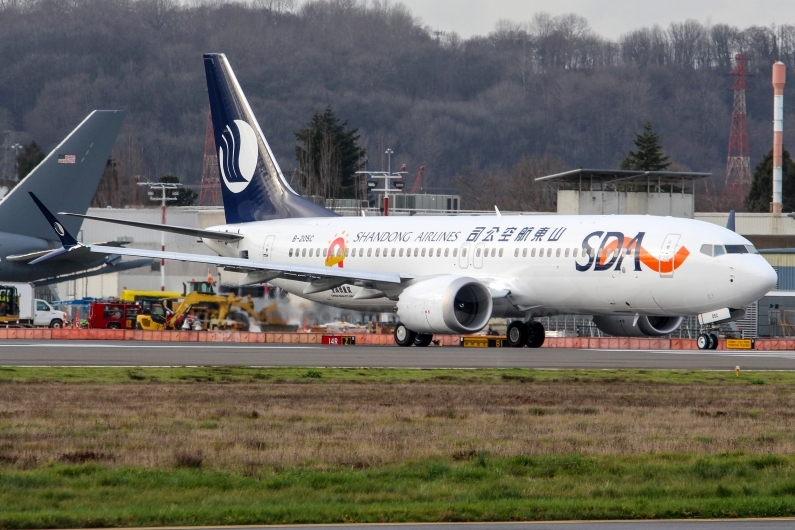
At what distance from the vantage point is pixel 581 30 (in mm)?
198625

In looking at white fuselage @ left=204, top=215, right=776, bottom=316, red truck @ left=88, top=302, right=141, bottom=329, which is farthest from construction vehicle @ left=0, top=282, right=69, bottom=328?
white fuselage @ left=204, top=215, right=776, bottom=316

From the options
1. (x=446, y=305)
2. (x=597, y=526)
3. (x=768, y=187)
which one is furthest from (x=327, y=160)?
(x=597, y=526)

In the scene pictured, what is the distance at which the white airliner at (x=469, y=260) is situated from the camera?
35.8m

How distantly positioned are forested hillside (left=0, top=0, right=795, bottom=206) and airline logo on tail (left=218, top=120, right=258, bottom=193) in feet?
389

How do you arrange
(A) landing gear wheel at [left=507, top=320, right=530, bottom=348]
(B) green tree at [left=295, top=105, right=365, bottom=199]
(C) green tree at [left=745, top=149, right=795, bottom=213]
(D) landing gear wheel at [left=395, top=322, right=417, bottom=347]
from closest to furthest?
(A) landing gear wheel at [left=507, top=320, right=530, bottom=348] < (D) landing gear wheel at [left=395, top=322, right=417, bottom=347] < (B) green tree at [left=295, top=105, right=365, bottom=199] < (C) green tree at [left=745, top=149, right=795, bottom=213]

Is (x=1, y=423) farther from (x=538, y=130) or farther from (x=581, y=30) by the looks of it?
(x=581, y=30)

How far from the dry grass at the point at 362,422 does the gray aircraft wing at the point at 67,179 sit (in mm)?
25956

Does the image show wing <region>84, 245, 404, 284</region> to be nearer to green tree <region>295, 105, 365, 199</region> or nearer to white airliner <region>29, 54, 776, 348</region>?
white airliner <region>29, 54, 776, 348</region>

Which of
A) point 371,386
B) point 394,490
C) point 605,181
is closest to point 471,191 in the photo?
point 605,181

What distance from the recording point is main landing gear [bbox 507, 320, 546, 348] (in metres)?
39.4

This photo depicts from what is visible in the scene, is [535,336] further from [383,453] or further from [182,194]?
[182,194]

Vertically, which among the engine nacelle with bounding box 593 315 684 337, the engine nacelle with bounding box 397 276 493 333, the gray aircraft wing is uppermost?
the gray aircraft wing

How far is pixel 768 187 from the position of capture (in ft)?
384

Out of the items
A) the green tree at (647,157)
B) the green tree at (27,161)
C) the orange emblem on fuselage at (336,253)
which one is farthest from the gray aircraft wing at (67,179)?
the green tree at (647,157)
